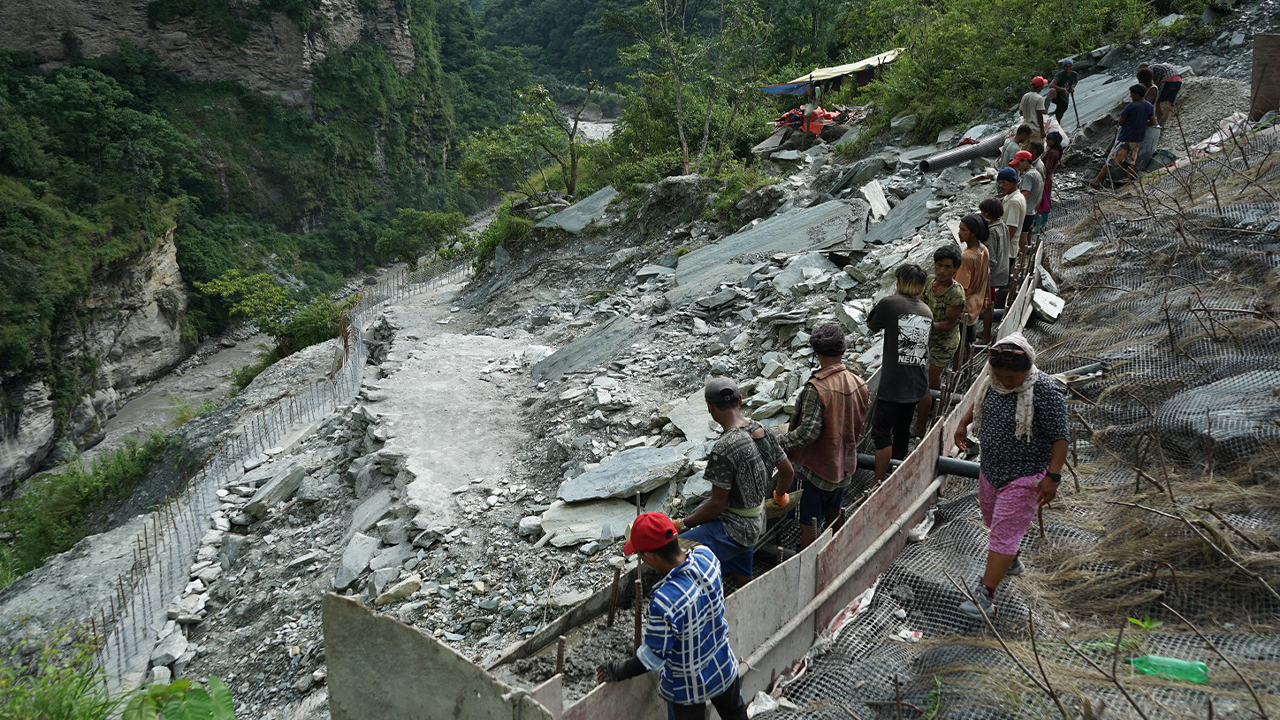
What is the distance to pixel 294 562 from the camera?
6656mm

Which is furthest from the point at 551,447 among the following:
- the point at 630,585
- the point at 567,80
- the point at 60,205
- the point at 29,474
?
the point at 567,80

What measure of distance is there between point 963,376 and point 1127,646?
7.96 ft

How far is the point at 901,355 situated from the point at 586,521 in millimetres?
2376

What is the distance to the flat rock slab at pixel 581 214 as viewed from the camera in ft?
51.5

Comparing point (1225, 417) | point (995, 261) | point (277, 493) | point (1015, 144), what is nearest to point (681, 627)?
point (1225, 417)

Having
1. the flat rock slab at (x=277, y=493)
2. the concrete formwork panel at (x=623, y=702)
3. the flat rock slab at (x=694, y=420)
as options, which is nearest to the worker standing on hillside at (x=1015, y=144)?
the flat rock slab at (x=694, y=420)

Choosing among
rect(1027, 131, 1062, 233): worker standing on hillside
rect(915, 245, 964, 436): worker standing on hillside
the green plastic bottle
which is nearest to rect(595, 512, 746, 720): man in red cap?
the green plastic bottle

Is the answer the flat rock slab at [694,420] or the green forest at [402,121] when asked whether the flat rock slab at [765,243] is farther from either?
the flat rock slab at [694,420]

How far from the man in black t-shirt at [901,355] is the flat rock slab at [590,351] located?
4.52 m

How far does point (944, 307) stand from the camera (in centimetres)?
434

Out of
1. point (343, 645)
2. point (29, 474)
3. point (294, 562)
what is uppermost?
point (343, 645)

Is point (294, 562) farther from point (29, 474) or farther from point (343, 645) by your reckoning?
point (29, 474)

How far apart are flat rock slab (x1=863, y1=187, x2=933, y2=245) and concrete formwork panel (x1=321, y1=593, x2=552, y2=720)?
24.2 ft

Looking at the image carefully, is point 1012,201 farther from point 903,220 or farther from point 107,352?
point 107,352
